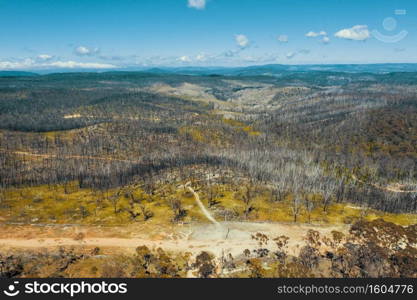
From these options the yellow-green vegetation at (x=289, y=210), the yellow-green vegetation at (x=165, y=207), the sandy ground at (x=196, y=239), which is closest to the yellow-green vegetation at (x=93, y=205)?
the yellow-green vegetation at (x=165, y=207)

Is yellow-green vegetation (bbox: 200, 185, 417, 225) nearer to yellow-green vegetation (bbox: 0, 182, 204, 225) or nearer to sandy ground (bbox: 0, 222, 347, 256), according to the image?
sandy ground (bbox: 0, 222, 347, 256)

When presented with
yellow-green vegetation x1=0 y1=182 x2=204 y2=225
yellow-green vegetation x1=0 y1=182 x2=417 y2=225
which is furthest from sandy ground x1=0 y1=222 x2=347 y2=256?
yellow-green vegetation x1=0 y1=182 x2=204 y2=225

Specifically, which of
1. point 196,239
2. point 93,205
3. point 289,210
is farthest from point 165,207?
point 289,210

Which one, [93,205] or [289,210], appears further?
[93,205]

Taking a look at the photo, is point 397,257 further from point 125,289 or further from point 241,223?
point 125,289

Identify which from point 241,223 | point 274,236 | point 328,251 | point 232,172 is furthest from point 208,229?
point 232,172

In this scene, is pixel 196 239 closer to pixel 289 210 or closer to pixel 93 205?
pixel 289 210

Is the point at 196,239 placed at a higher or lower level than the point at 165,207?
higher

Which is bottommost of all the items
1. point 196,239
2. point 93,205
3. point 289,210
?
point 93,205

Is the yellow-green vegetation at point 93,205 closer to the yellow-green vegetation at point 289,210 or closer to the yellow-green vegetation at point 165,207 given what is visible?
the yellow-green vegetation at point 165,207
